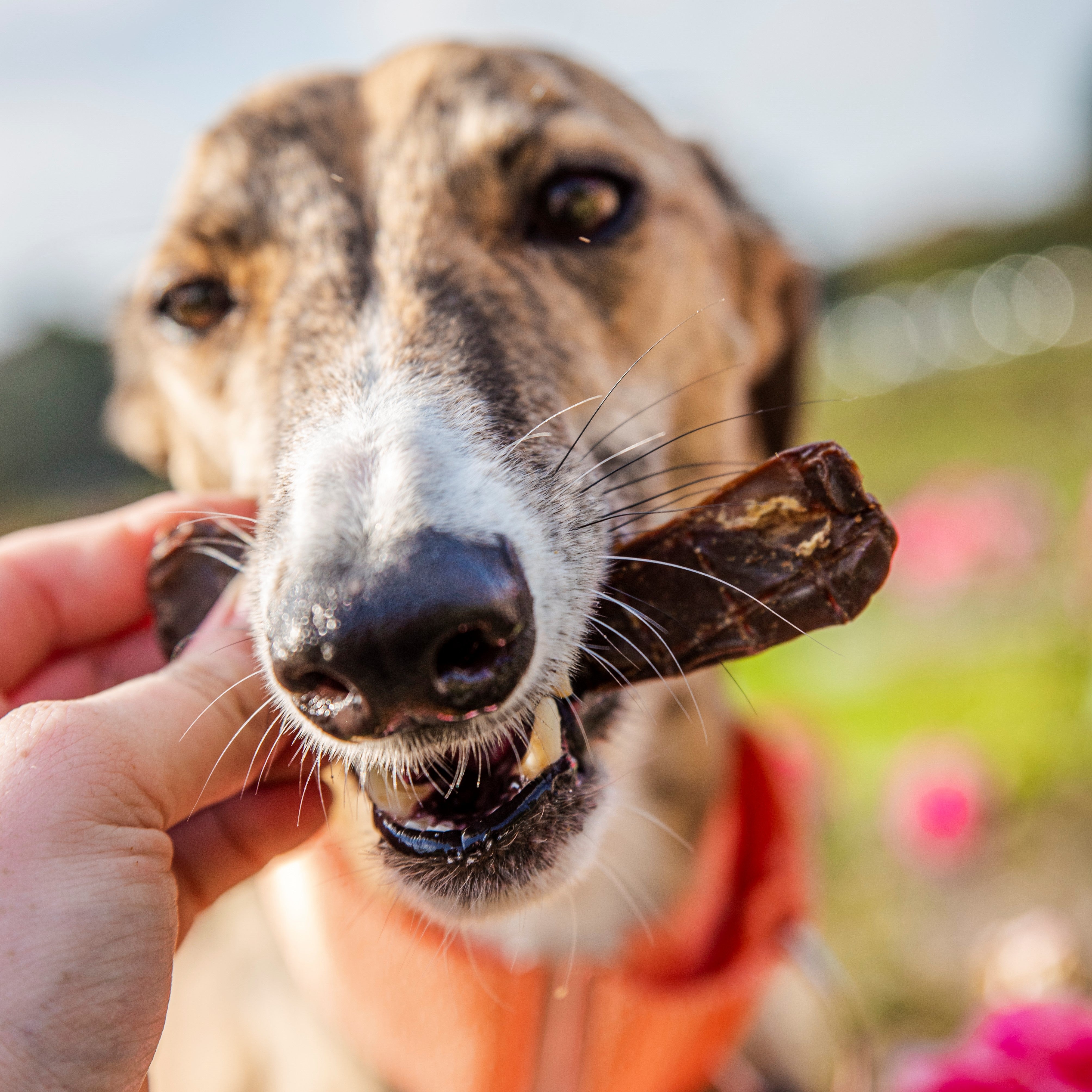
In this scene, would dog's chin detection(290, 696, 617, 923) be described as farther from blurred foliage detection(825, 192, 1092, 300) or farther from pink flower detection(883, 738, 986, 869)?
blurred foliage detection(825, 192, 1092, 300)

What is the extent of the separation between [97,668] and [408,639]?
138 cm

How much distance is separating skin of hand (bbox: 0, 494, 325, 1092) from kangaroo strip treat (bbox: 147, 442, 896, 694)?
1.00 feet

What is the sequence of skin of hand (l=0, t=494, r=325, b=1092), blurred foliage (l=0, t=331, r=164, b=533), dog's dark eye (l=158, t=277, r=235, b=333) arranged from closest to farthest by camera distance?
skin of hand (l=0, t=494, r=325, b=1092) < dog's dark eye (l=158, t=277, r=235, b=333) < blurred foliage (l=0, t=331, r=164, b=533)

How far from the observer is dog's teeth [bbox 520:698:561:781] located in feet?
4.56

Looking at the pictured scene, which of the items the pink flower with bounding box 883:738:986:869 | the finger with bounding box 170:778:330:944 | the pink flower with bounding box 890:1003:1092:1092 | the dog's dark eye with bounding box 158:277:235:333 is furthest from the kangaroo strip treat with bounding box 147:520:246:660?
the pink flower with bounding box 883:738:986:869

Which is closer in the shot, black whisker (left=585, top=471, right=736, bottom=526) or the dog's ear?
black whisker (left=585, top=471, right=736, bottom=526)

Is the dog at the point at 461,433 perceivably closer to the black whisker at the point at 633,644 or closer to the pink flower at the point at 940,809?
the black whisker at the point at 633,644

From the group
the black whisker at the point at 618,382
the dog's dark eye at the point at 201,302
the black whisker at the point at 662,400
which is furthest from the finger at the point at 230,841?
the dog's dark eye at the point at 201,302

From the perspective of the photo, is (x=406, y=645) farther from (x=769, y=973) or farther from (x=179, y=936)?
(x=769, y=973)

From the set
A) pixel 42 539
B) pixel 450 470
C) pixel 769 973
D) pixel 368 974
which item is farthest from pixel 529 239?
pixel 769 973

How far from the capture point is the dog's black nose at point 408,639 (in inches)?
41.4

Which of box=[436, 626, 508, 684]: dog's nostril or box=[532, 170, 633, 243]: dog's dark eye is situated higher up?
box=[532, 170, 633, 243]: dog's dark eye

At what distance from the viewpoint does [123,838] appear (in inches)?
43.9

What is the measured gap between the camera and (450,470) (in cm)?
126
